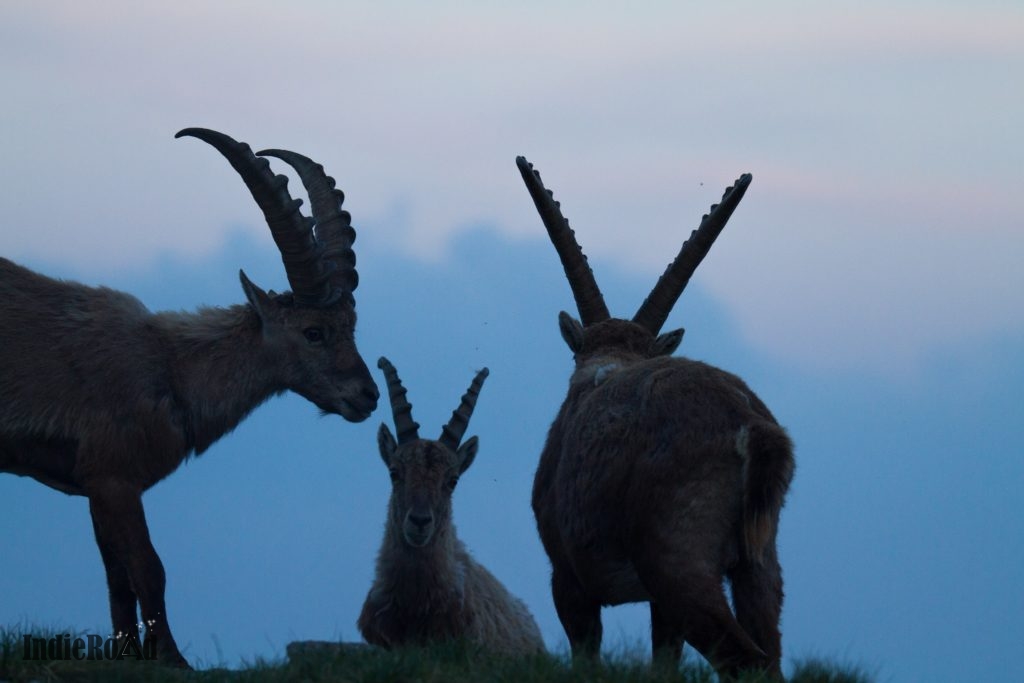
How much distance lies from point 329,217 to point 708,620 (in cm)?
552

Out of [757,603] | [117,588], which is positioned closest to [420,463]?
[117,588]

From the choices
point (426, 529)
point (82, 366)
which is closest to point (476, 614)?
point (426, 529)

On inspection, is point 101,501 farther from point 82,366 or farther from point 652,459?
point 652,459

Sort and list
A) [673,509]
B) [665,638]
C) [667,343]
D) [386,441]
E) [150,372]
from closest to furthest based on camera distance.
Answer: [673,509]
[665,638]
[667,343]
[150,372]
[386,441]

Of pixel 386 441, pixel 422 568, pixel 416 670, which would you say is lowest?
pixel 416 670

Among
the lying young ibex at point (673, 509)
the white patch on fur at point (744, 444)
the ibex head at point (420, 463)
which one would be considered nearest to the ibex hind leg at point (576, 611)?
the lying young ibex at point (673, 509)

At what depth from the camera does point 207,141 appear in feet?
35.5

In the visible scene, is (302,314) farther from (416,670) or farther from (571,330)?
(416,670)

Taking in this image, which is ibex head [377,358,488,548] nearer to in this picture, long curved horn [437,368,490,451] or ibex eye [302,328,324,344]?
long curved horn [437,368,490,451]

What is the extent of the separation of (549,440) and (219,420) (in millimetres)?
2955

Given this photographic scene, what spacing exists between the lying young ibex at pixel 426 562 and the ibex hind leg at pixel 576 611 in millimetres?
1942

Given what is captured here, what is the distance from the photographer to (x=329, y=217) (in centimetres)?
1152

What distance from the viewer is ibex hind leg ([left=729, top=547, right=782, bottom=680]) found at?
7.35 m

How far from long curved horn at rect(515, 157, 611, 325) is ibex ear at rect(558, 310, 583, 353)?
579mm
